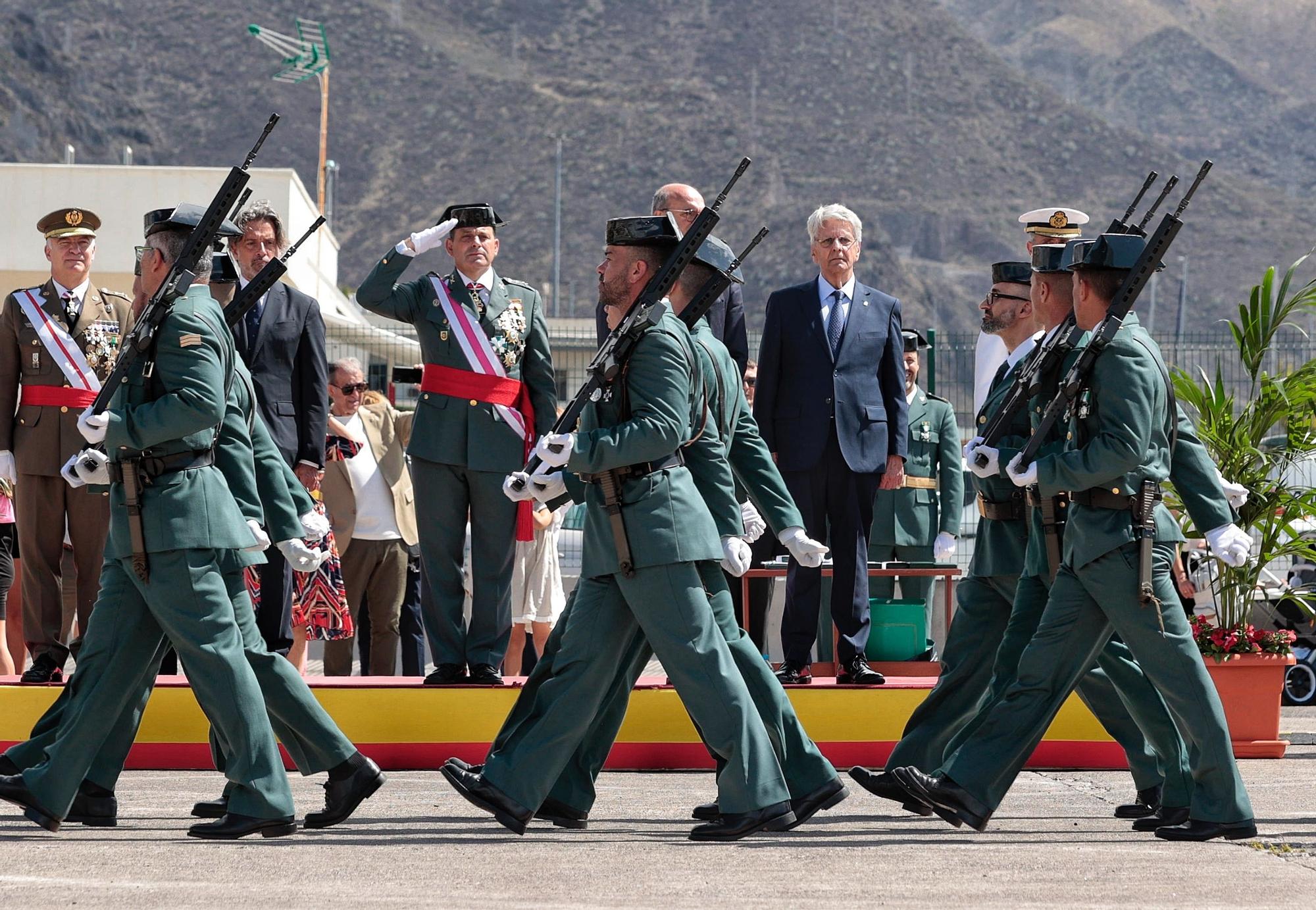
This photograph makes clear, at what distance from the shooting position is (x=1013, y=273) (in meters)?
7.98

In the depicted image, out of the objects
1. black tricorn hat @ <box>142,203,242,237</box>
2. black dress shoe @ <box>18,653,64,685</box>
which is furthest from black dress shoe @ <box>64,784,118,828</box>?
black tricorn hat @ <box>142,203,242,237</box>

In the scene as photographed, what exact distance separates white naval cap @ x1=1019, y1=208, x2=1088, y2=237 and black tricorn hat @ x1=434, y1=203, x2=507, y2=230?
82.0 inches

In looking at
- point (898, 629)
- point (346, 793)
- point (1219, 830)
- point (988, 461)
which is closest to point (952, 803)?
point (1219, 830)

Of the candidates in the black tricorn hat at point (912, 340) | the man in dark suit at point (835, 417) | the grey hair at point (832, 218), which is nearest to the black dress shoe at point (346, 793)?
the man in dark suit at point (835, 417)

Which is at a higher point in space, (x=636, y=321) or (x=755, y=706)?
(x=636, y=321)

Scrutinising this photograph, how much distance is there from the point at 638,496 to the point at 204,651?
143cm

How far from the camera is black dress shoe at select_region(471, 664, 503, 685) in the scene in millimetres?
8383

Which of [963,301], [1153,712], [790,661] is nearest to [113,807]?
[790,661]

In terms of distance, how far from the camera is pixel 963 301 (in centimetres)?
10544

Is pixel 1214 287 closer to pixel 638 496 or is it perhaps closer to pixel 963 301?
pixel 963 301

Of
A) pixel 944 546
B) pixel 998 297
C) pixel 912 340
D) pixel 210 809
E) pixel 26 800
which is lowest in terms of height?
pixel 210 809

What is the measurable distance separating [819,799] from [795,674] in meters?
1.82

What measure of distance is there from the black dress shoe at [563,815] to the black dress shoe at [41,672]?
2.51 metres

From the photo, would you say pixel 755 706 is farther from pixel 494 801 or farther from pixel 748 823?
pixel 494 801
